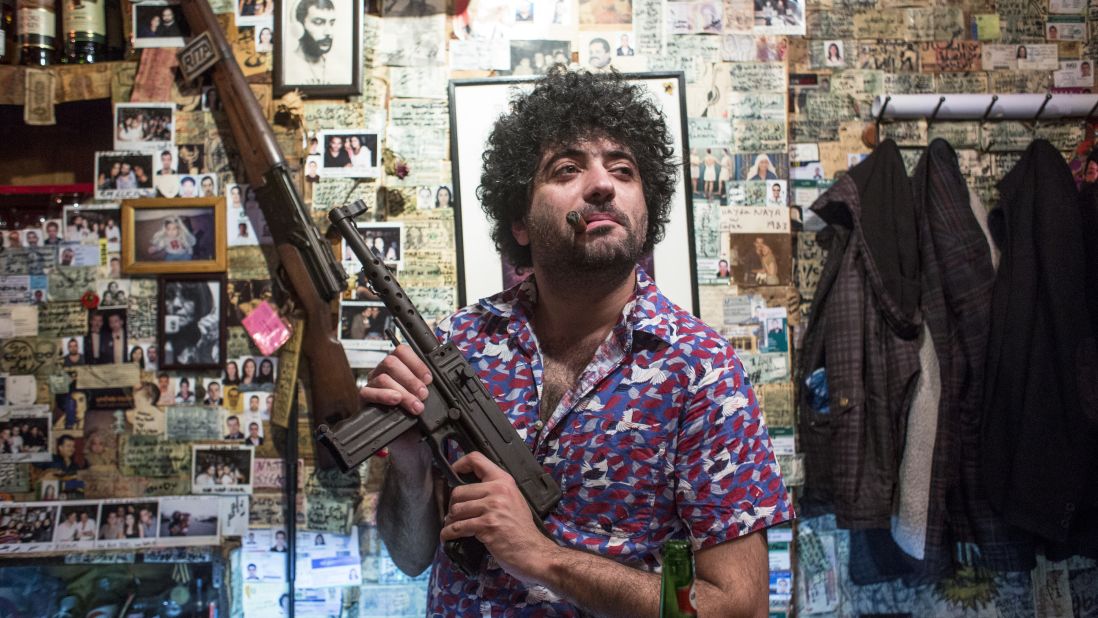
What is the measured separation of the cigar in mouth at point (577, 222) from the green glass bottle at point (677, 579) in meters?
0.63

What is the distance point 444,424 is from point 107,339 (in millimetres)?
1482

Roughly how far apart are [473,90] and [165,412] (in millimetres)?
1358

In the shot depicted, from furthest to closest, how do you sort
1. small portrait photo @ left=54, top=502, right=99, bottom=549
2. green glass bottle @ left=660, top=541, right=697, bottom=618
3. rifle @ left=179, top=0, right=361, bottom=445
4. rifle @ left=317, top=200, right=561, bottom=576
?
small portrait photo @ left=54, top=502, right=99, bottom=549 → rifle @ left=179, top=0, right=361, bottom=445 → rifle @ left=317, top=200, right=561, bottom=576 → green glass bottle @ left=660, top=541, right=697, bottom=618

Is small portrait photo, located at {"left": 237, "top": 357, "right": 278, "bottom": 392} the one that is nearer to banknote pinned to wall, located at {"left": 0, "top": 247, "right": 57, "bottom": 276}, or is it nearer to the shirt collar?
banknote pinned to wall, located at {"left": 0, "top": 247, "right": 57, "bottom": 276}

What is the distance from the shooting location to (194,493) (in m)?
2.24

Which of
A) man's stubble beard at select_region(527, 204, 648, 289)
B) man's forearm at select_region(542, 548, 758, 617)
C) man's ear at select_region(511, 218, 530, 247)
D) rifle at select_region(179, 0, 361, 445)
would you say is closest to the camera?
man's forearm at select_region(542, 548, 758, 617)

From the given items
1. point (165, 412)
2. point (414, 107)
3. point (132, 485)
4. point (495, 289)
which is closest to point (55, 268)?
point (165, 412)

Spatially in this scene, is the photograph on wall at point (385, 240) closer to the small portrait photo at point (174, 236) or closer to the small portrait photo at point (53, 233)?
the small portrait photo at point (174, 236)

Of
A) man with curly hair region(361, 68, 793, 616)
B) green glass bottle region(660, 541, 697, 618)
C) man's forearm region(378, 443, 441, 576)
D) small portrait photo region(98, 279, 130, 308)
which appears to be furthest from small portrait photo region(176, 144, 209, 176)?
green glass bottle region(660, 541, 697, 618)

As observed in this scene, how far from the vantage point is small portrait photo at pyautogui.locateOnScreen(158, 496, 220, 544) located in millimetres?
2219

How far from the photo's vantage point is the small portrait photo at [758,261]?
2268 millimetres

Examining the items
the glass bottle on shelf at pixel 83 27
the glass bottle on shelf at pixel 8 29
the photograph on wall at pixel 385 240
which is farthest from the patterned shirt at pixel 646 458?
Answer: the glass bottle on shelf at pixel 8 29

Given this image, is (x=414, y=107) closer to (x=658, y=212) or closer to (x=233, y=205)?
(x=233, y=205)

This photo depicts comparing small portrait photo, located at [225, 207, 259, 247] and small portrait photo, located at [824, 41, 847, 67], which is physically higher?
small portrait photo, located at [824, 41, 847, 67]
